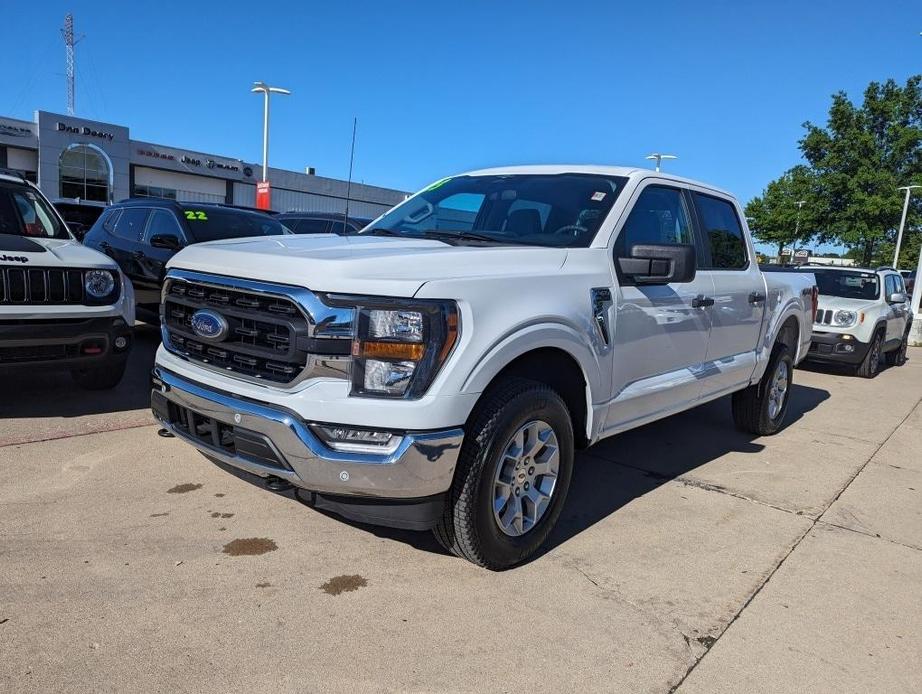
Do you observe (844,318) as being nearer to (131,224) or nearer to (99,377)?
(99,377)

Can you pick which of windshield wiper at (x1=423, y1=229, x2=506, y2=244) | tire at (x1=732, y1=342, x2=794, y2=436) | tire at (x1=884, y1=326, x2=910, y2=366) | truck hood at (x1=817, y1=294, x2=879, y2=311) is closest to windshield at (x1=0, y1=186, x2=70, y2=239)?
windshield wiper at (x1=423, y1=229, x2=506, y2=244)

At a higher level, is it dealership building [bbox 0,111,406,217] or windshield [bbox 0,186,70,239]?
dealership building [bbox 0,111,406,217]

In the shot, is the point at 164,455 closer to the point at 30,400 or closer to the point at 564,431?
the point at 30,400

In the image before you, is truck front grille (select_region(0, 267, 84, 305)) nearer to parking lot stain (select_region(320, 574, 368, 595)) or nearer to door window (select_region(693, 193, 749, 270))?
parking lot stain (select_region(320, 574, 368, 595))

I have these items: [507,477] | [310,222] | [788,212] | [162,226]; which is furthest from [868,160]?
[507,477]

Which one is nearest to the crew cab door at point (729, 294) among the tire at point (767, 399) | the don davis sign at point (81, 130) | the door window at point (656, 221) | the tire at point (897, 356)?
the door window at point (656, 221)

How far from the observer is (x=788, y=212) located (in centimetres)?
2997

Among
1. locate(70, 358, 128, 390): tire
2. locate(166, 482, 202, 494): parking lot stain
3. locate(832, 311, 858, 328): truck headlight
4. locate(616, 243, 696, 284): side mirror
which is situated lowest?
locate(166, 482, 202, 494): parking lot stain

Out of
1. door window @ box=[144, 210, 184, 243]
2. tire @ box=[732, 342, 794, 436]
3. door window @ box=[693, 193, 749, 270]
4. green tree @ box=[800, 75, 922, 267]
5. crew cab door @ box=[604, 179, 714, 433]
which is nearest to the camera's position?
crew cab door @ box=[604, 179, 714, 433]

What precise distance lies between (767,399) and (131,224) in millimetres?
7309

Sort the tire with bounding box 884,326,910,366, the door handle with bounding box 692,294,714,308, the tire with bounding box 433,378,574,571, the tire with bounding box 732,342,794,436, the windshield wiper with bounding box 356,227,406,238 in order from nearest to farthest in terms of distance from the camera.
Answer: the tire with bounding box 433,378,574,571
the windshield wiper with bounding box 356,227,406,238
the door handle with bounding box 692,294,714,308
the tire with bounding box 732,342,794,436
the tire with bounding box 884,326,910,366

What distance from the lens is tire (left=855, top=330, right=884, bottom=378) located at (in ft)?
33.3

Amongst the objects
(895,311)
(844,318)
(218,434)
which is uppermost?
(895,311)

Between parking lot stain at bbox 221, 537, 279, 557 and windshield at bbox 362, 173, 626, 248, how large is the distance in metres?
1.86
